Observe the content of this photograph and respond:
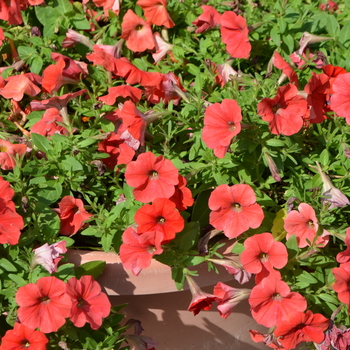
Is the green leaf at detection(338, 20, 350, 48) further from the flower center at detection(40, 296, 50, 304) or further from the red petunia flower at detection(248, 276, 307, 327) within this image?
the flower center at detection(40, 296, 50, 304)

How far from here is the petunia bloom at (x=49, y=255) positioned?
1185 millimetres

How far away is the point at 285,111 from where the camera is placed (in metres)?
1.29

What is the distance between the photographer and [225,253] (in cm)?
134

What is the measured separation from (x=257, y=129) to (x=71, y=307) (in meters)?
0.58

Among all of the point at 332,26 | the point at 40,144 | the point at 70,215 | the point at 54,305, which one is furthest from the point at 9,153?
the point at 332,26

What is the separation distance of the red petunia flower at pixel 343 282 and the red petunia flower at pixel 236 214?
0.20 meters

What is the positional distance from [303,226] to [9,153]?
723 mm

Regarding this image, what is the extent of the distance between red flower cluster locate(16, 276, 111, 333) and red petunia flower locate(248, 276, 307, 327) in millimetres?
327

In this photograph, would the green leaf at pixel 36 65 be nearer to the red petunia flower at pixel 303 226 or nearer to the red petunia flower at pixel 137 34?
the red petunia flower at pixel 137 34

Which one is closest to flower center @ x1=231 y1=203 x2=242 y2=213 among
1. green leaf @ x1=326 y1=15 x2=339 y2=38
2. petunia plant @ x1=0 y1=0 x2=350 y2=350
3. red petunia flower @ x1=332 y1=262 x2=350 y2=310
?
petunia plant @ x1=0 y1=0 x2=350 y2=350

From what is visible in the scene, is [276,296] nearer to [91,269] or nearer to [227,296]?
[227,296]

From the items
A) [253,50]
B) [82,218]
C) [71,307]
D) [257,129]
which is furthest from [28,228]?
[253,50]

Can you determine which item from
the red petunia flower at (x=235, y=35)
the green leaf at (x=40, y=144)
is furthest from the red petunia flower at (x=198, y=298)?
the red petunia flower at (x=235, y=35)

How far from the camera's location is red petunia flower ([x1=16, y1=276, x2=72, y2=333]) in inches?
44.4
